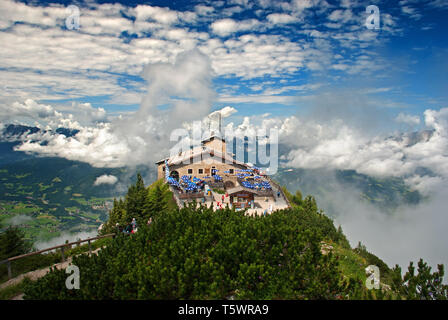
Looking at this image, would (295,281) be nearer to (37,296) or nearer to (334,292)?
(334,292)

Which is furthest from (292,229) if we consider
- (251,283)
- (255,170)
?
(255,170)

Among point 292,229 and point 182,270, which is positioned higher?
point 292,229

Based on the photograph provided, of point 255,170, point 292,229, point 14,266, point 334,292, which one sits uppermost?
point 255,170

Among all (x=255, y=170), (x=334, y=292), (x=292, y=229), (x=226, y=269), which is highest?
(x=255, y=170)

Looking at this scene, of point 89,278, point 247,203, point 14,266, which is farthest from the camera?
point 247,203
